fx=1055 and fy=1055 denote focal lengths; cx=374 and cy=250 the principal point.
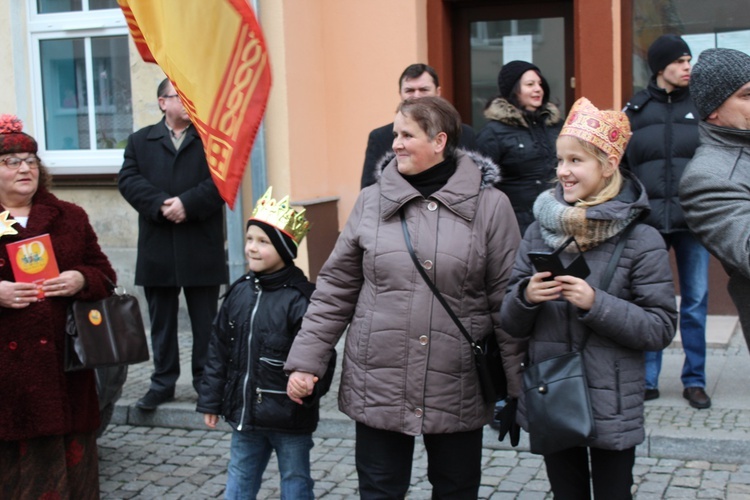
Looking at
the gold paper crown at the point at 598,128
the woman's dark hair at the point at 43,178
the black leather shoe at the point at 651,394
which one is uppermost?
the gold paper crown at the point at 598,128

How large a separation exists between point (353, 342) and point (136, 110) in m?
5.60

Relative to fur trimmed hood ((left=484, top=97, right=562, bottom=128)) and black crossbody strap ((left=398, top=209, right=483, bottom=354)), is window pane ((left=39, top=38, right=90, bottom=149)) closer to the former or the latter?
fur trimmed hood ((left=484, top=97, right=562, bottom=128))

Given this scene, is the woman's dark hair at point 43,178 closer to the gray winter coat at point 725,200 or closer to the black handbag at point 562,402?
the black handbag at point 562,402

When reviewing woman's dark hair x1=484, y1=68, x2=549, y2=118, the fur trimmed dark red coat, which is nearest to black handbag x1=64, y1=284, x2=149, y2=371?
the fur trimmed dark red coat

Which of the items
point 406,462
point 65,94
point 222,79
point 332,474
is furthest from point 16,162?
point 65,94

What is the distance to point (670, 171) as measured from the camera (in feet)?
18.8

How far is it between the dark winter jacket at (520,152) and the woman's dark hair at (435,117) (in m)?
2.01

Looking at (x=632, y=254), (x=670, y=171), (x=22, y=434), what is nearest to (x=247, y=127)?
Answer: (x=22, y=434)

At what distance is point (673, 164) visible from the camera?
5.71m

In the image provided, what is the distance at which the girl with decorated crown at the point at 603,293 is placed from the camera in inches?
131

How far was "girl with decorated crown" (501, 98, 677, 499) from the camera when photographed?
10.9 ft

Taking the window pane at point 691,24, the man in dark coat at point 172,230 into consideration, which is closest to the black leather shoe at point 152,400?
the man in dark coat at point 172,230

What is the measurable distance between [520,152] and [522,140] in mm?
73

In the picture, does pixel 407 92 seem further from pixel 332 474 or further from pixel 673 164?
pixel 332 474
